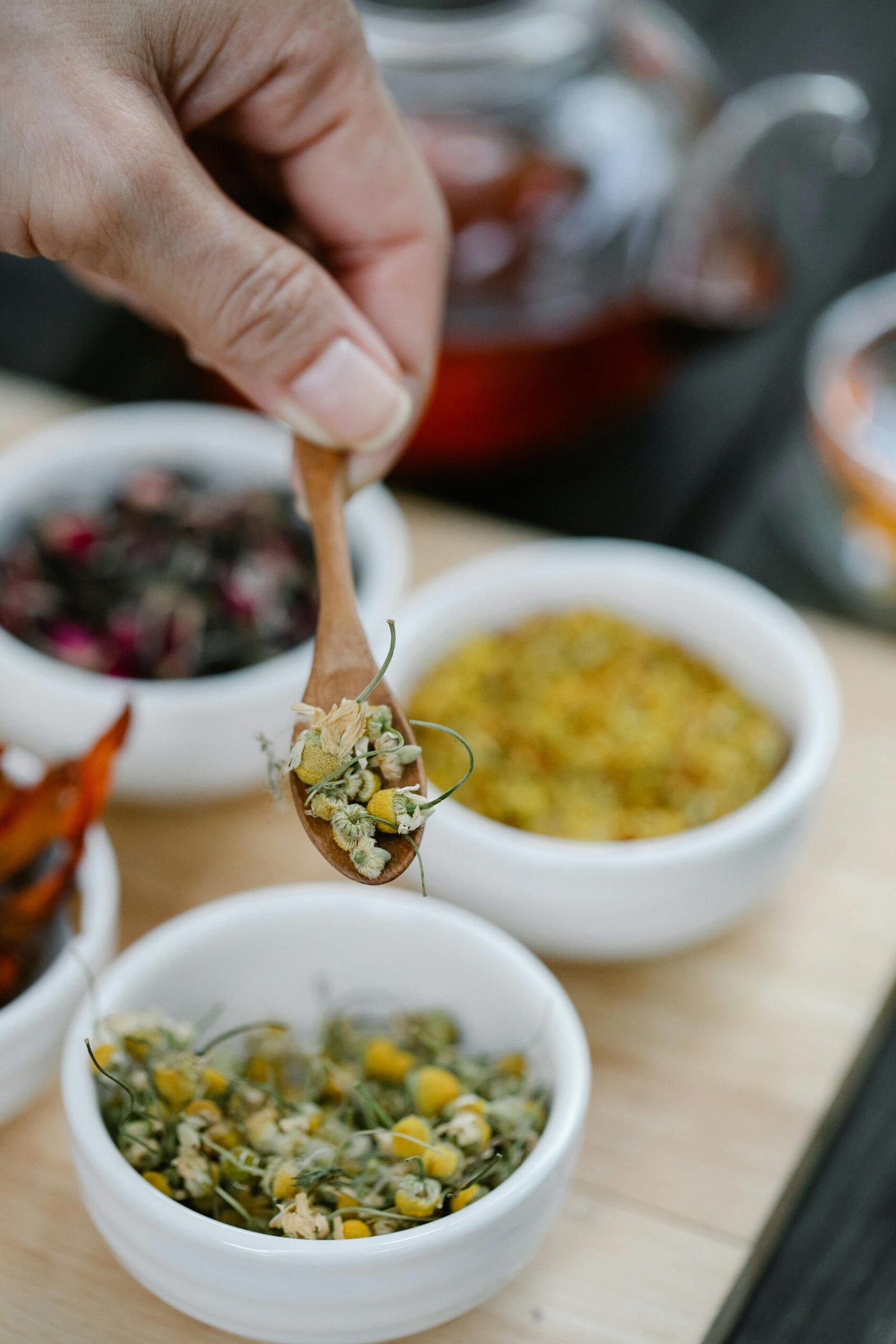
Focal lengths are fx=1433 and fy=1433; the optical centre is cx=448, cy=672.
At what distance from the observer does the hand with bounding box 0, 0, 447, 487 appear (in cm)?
64

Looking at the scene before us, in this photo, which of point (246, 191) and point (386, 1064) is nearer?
point (386, 1064)

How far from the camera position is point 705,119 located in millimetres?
1286

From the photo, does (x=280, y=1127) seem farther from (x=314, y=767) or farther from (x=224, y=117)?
(x=224, y=117)

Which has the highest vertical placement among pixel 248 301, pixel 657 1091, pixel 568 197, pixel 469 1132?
pixel 248 301

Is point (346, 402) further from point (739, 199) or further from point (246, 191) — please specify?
point (739, 199)

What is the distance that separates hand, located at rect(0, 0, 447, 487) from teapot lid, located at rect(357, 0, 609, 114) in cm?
34

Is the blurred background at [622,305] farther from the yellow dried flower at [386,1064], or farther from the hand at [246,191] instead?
the yellow dried flower at [386,1064]

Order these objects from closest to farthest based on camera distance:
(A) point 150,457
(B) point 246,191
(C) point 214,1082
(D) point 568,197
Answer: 1. (C) point 214,1082
2. (B) point 246,191
3. (A) point 150,457
4. (D) point 568,197

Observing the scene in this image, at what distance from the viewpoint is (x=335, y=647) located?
0.68 m

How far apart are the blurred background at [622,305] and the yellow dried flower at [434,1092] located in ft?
2.03

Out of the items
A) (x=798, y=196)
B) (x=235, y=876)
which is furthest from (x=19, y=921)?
(x=798, y=196)

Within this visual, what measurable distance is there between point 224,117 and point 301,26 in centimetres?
9

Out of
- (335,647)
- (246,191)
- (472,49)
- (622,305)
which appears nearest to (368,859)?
(335,647)

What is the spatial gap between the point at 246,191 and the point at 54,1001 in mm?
509
